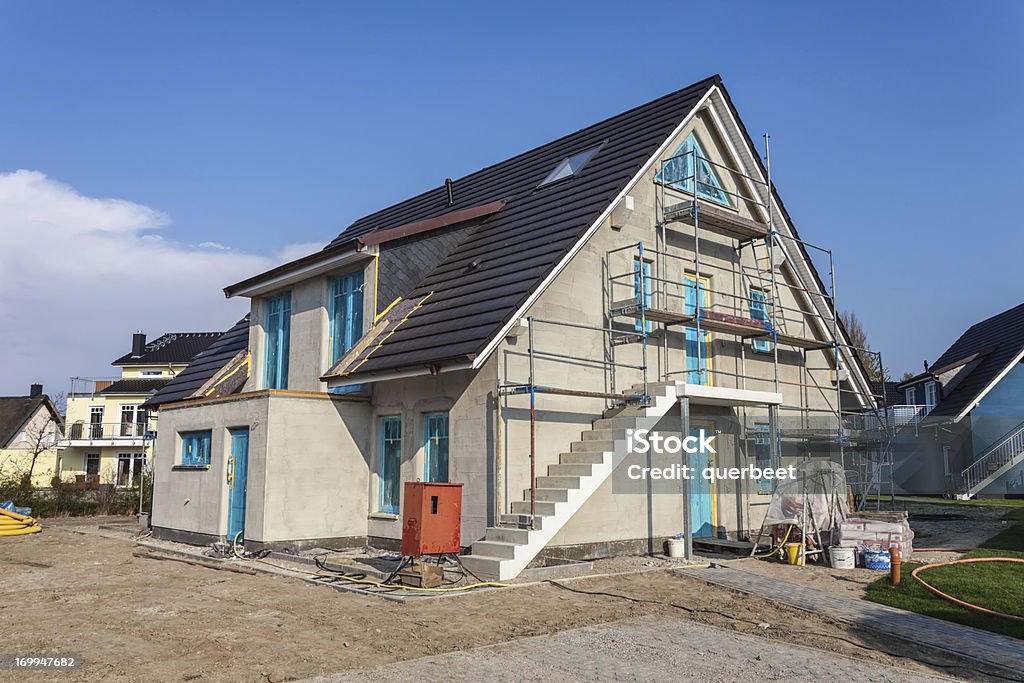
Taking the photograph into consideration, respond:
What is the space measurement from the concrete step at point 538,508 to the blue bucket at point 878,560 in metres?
5.41

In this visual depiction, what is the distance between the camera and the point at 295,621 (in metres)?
9.38

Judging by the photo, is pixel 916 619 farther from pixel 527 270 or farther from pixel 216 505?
pixel 216 505

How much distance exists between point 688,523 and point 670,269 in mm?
5348

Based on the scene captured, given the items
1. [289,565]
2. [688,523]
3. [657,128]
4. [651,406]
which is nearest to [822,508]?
[688,523]

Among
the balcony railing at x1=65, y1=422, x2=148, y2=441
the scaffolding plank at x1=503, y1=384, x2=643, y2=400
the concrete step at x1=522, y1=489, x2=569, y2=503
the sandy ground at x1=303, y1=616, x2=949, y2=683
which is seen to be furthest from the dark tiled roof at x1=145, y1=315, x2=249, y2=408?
the balcony railing at x1=65, y1=422, x2=148, y2=441

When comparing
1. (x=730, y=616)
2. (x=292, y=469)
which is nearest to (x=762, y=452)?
(x=730, y=616)

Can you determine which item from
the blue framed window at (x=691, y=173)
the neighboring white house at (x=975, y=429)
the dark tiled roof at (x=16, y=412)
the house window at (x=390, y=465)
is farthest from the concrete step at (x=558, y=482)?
the dark tiled roof at (x=16, y=412)

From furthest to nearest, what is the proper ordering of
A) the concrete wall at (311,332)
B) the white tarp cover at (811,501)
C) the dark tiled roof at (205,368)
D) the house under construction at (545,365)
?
the dark tiled roof at (205,368)
the concrete wall at (311,332)
the white tarp cover at (811,501)
the house under construction at (545,365)

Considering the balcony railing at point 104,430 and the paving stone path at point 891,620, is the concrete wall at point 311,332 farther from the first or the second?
the balcony railing at point 104,430

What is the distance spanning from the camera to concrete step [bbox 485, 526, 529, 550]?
40.3 feet

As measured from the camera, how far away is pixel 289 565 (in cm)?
1383

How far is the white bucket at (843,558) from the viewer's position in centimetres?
1373

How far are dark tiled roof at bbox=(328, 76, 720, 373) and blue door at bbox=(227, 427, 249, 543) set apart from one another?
123 inches

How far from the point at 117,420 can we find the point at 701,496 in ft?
149
